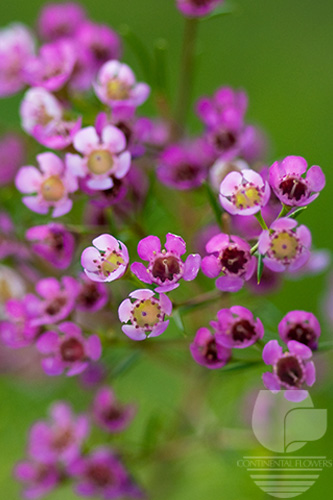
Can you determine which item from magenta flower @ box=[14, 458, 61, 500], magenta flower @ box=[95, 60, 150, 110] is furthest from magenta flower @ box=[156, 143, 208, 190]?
magenta flower @ box=[14, 458, 61, 500]

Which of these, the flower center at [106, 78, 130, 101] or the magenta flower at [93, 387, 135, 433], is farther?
the magenta flower at [93, 387, 135, 433]

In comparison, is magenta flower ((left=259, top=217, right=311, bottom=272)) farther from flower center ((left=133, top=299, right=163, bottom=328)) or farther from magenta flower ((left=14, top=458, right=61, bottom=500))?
magenta flower ((left=14, top=458, right=61, bottom=500))

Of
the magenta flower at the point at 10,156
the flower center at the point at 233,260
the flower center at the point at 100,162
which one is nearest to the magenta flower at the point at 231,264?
the flower center at the point at 233,260

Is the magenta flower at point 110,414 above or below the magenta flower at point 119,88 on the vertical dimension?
below

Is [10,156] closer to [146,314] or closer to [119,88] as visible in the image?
[119,88]

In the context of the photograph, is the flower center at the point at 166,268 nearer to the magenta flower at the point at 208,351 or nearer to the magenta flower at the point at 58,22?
the magenta flower at the point at 208,351

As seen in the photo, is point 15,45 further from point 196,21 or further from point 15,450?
point 15,450
